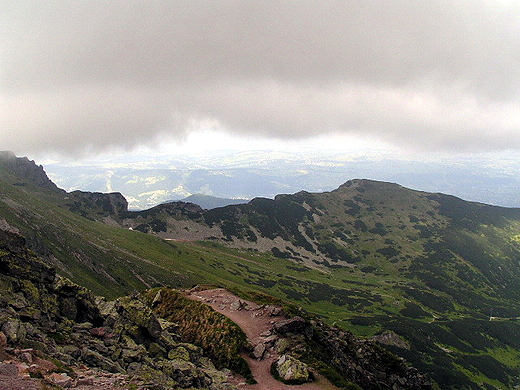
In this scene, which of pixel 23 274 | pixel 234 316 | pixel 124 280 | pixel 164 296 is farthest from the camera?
pixel 124 280

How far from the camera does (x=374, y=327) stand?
151000 millimetres

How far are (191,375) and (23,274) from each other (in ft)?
62.1

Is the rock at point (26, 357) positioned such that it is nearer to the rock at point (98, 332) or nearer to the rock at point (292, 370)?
the rock at point (98, 332)

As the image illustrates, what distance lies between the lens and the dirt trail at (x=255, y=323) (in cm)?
3672

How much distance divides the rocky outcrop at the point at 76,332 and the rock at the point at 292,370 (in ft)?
24.3

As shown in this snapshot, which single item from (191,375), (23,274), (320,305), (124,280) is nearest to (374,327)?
(320,305)

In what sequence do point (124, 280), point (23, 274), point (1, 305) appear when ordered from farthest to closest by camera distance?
point (124, 280), point (23, 274), point (1, 305)

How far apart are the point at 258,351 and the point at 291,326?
7.41m

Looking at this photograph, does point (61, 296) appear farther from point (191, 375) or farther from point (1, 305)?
point (191, 375)

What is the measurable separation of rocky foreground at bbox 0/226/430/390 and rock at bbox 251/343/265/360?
4.8 inches

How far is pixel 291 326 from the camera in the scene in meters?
47.8

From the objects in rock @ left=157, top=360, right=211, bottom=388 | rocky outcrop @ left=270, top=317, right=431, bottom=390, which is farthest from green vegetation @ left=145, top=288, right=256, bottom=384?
rock @ left=157, top=360, right=211, bottom=388

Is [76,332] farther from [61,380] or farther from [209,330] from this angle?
[209,330]

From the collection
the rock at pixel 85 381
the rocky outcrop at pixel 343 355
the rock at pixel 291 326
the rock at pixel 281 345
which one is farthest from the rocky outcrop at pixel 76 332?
the rock at pixel 291 326
